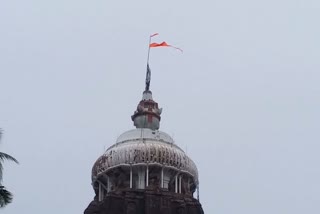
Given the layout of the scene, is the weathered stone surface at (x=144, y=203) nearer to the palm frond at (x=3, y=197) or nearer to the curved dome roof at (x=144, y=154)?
the curved dome roof at (x=144, y=154)

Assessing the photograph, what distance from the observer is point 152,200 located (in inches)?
2712

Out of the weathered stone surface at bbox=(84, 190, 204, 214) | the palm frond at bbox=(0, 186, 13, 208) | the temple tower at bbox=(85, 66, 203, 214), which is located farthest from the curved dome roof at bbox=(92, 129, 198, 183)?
the palm frond at bbox=(0, 186, 13, 208)

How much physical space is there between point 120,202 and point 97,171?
5.55 metres

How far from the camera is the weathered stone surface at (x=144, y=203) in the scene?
68438mm

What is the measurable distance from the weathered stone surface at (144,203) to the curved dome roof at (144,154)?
125 inches

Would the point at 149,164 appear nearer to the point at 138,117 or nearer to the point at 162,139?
the point at 162,139

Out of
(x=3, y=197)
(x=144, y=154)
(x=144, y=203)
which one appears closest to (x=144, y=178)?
(x=144, y=154)

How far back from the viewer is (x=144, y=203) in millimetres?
68938

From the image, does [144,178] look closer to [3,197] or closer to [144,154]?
[144,154]

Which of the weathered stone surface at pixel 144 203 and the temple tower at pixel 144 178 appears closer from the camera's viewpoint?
the weathered stone surface at pixel 144 203

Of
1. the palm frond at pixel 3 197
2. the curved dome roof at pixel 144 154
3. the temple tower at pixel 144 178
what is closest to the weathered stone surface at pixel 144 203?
the temple tower at pixel 144 178

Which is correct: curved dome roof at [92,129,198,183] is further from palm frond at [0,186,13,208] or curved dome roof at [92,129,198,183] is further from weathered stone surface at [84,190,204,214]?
palm frond at [0,186,13,208]

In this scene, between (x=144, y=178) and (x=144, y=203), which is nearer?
(x=144, y=203)

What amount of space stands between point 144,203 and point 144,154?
16.7 feet
